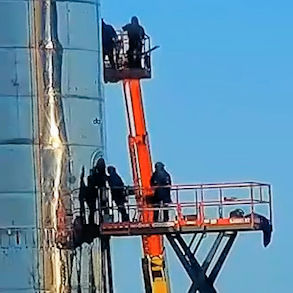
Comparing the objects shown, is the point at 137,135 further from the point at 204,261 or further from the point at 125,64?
the point at 204,261

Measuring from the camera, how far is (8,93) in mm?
31828

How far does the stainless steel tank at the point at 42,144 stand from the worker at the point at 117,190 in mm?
878

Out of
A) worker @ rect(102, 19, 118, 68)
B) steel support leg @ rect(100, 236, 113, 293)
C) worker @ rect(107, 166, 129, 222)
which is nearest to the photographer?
steel support leg @ rect(100, 236, 113, 293)

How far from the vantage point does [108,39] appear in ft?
123

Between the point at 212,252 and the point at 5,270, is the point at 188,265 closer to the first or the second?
the point at 212,252

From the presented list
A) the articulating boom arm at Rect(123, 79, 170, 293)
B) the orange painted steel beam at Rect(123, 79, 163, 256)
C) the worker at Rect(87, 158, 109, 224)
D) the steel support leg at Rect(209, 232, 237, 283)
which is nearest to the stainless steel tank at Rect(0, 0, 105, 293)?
the worker at Rect(87, 158, 109, 224)

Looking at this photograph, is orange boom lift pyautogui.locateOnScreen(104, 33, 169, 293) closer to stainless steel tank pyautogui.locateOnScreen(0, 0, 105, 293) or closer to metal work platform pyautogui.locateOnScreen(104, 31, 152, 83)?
metal work platform pyautogui.locateOnScreen(104, 31, 152, 83)

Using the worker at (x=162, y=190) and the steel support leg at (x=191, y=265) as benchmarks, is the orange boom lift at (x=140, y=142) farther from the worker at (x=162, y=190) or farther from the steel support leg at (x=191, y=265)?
the steel support leg at (x=191, y=265)

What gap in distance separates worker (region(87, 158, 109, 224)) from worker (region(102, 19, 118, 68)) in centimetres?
477

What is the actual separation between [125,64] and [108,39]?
62.5 inches

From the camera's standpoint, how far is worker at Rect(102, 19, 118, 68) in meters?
37.0

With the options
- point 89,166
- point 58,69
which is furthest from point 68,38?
point 89,166

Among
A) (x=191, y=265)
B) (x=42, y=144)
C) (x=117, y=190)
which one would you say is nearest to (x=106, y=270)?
(x=117, y=190)

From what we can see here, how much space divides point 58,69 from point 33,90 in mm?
759
